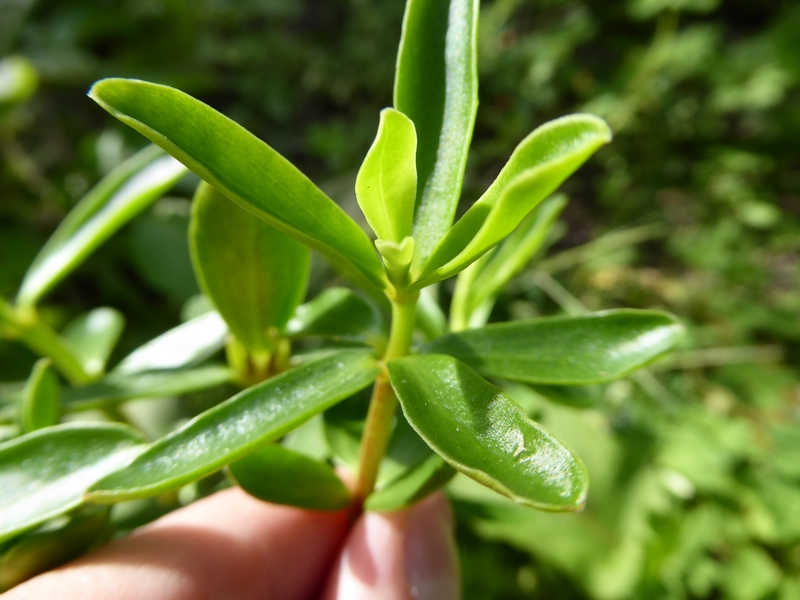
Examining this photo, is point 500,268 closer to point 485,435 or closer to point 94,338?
point 485,435

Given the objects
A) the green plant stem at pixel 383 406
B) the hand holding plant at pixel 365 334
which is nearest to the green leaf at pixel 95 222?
the hand holding plant at pixel 365 334

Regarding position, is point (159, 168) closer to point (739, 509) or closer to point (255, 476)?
point (255, 476)

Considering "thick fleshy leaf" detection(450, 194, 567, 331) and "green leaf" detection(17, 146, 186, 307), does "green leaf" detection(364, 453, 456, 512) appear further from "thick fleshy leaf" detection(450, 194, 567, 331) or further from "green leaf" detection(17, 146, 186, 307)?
"green leaf" detection(17, 146, 186, 307)

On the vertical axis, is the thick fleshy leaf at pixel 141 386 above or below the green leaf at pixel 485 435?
below

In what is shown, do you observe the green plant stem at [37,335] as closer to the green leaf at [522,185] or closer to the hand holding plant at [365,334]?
the hand holding plant at [365,334]

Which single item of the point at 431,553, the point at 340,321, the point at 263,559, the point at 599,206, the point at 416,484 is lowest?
the point at 599,206

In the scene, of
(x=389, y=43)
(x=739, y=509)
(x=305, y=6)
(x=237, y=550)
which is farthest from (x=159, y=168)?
(x=305, y=6)

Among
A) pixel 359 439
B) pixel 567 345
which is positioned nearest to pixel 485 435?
pixel 567 345
